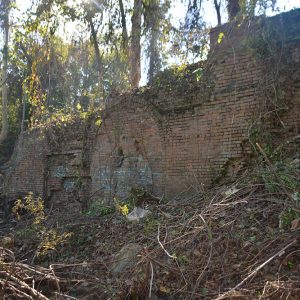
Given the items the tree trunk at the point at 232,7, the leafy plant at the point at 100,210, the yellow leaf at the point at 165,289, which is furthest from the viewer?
the tree trunk at the point at 232,7

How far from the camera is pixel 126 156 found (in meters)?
9.06

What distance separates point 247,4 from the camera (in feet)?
23.8

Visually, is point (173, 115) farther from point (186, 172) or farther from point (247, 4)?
point (247, 4)

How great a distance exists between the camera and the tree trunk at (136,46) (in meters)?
12.9

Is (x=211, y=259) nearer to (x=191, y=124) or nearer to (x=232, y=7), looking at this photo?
(x=191, y=124)

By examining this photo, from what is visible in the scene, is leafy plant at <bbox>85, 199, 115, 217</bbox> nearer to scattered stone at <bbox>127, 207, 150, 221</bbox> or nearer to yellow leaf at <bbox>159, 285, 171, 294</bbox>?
scattered stone at <bbox>127, 207, 150, 221</bbox>

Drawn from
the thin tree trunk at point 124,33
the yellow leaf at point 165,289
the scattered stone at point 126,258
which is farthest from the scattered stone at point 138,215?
the thin tree trunk at point 124,33

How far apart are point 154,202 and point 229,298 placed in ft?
15.0

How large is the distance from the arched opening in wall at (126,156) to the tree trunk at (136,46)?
3.72 meters

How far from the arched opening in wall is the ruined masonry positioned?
0.02m

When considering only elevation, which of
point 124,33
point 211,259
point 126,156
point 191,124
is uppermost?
point 124,33

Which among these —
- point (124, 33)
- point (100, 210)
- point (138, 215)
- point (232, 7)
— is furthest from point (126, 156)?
point (124, 33)

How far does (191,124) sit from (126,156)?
200 centimetres

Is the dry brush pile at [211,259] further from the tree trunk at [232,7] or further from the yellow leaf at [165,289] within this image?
the tree trunk at [232,7]
